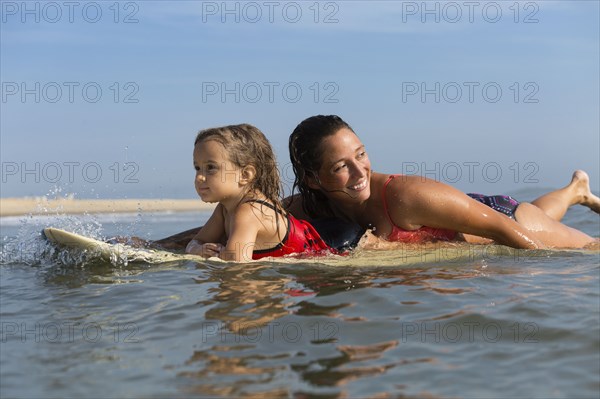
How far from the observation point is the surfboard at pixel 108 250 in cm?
577

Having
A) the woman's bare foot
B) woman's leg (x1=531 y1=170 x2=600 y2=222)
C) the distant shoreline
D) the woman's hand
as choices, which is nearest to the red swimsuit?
the woman's hand

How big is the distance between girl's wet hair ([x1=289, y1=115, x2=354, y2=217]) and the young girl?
0.74 ft

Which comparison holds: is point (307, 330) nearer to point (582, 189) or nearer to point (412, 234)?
point (412, 234)

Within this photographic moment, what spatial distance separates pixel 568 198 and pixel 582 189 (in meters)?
0.32

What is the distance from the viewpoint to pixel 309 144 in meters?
6.06

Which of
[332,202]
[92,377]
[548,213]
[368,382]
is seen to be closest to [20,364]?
[92,377]

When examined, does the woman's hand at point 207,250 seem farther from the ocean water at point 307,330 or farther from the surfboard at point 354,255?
the ocean water at point 307,330

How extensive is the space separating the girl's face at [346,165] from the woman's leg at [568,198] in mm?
2608

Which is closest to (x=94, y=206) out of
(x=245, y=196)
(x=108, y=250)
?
(x=108, y=250)

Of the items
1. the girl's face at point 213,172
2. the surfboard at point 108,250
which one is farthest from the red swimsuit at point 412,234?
the surfboard at point 108,250

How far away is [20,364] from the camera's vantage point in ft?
11.6

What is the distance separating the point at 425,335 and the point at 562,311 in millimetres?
837

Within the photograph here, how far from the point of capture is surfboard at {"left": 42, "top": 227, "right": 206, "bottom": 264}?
18.9 ft

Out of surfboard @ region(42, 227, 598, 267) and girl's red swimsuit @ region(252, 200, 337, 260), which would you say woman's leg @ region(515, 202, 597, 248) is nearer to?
surfboard @ region(42, 227, 598, 267)
